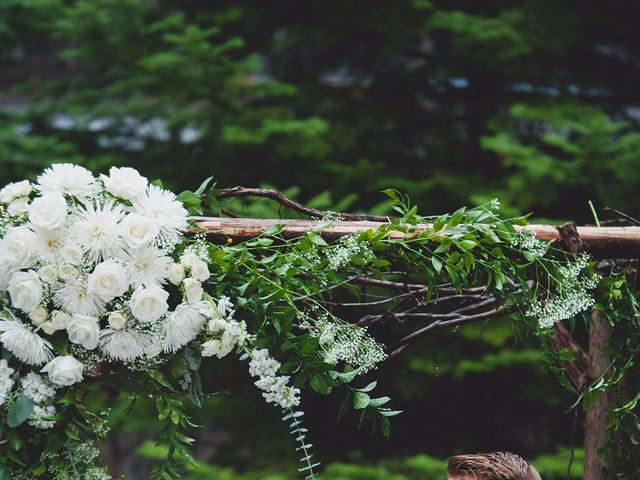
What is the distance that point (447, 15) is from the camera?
455 centimetres

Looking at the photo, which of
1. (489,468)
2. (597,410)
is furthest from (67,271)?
(597,410)

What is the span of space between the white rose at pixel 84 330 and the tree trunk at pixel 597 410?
1.47 m

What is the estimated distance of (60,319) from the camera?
69.2 inches

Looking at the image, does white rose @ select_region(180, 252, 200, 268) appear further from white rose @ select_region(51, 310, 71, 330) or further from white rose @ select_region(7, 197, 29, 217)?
white rose @ select_region(7, 197, 29, 217)

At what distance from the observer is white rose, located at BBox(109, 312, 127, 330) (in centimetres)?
175

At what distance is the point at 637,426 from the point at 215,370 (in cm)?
352

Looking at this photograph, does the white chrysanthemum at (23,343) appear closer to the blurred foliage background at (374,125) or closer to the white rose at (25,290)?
the white rose at (25,290)

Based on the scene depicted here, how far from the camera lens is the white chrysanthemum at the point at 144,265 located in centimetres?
178

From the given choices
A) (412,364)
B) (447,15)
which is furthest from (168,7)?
(412,364)

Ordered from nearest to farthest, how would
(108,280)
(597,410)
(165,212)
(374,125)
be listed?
(108,280), (165,212), (597,410), (374,125)

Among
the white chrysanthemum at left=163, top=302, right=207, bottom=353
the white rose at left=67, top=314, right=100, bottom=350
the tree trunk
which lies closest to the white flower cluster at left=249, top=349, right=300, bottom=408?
the white chrysanthemum at left=163, top=302, right=207, bottom=353

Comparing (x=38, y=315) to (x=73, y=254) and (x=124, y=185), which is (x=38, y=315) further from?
(x=124, y=185)

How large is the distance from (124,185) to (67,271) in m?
0.24

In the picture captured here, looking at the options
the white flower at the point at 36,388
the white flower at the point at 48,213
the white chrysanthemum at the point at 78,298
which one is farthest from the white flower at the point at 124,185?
the white flower at the point at 36,388
